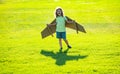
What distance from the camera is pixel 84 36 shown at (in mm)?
15750

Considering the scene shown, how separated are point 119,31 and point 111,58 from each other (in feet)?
18.5

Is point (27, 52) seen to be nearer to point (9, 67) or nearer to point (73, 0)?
point (9, 67)

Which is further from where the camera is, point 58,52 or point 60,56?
point 58,52

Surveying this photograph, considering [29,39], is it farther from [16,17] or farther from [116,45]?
[16,17]

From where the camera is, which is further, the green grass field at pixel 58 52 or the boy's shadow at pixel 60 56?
the boy's shadow at pixel 60 56

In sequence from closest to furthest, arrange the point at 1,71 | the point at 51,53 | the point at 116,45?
the point at 1,71, the point at 51,53, the point at 116,45

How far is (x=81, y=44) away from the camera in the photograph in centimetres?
1382

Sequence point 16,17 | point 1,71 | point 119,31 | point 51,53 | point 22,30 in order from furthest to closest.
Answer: point 16,17
point 22,30
point 119,31
point 51,53
point 1,71

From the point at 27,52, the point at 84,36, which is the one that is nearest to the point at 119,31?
the point at 84,36

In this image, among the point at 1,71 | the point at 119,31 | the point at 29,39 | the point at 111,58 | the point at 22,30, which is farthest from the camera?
the point at 22,30

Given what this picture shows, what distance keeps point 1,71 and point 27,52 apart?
2507mm

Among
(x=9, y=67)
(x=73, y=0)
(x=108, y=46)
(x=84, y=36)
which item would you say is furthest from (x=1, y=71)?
(x=73, y=0)

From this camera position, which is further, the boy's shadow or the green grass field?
the boy's shadow

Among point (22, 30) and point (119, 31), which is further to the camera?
point (22, 30)
